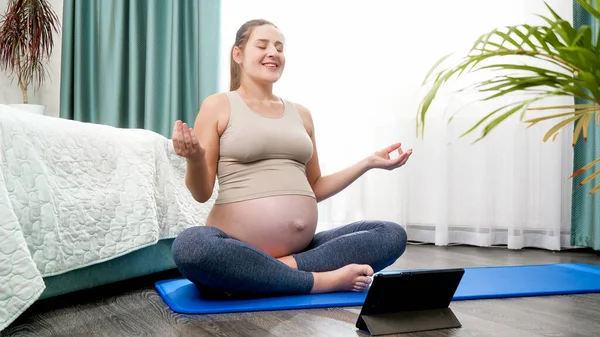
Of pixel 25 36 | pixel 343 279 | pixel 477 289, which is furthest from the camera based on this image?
pixel 25 36

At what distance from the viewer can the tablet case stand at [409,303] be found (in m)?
1.17

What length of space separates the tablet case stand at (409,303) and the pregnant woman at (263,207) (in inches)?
10.9

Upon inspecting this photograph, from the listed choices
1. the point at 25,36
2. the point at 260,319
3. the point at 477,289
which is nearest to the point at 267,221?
the point at 260,319

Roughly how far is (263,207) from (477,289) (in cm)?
67

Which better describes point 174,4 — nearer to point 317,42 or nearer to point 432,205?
point 317,42

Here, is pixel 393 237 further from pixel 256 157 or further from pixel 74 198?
pixel 74 198

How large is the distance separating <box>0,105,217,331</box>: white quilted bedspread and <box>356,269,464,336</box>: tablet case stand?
2.30ft

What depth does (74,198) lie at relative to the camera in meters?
1.46

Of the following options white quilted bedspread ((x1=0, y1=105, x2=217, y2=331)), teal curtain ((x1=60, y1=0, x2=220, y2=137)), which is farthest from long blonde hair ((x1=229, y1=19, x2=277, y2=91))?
teal curtain ((x1=60, y1=0, x2=220, y2=137))

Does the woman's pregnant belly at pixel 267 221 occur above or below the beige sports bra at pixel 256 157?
below

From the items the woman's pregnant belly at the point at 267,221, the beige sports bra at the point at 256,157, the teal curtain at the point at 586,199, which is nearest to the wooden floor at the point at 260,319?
the woman's pregnant belly at the point at 267,221

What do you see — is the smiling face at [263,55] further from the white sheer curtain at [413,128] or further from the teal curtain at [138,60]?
the teal curtain at [138,60]

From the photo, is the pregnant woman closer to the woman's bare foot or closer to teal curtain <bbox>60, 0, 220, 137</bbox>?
the woman's bare foot

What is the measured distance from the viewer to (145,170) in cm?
172
